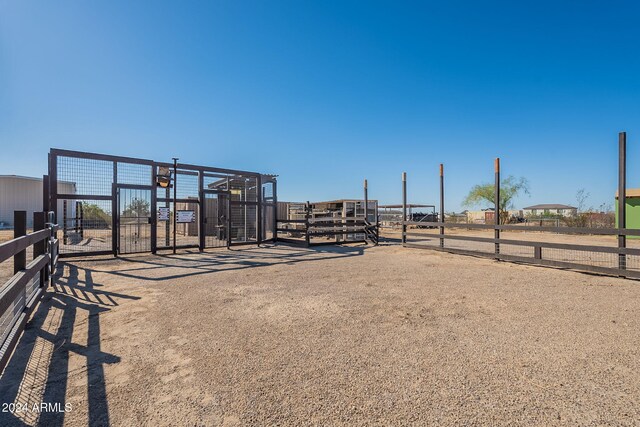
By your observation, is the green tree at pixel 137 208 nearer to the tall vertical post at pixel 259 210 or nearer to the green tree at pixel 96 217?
the green tree at pixel 96 217

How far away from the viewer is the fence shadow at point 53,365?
1893 mm

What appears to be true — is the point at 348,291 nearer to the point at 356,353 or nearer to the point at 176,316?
the point at 356,353

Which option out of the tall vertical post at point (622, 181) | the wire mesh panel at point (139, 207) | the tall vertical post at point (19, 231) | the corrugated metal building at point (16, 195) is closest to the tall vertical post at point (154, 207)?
the wire mesh panel at point (139, 207)

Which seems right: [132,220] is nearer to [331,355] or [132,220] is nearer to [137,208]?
[137,208]

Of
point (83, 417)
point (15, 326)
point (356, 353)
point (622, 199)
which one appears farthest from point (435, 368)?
point (622, 199)

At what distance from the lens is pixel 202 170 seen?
10.5m

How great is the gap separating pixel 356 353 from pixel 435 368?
0.65m

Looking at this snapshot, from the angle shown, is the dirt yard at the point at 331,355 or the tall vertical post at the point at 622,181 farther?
the tall vertical post at the point at 622,181

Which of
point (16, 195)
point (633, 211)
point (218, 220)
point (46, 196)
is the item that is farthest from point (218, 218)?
point (16, 195)

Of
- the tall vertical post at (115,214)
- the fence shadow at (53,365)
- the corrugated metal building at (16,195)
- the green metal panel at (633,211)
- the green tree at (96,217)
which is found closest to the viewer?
the fence shadow at (53,365)

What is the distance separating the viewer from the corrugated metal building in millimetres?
21391

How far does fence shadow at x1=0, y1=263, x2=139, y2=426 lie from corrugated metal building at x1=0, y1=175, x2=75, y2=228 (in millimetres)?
23828

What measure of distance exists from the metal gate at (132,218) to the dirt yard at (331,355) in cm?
426

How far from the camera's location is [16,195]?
2188cm
